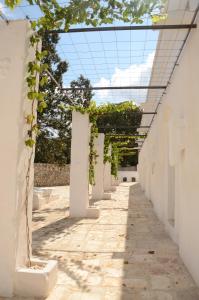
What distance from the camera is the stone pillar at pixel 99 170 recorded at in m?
12.8

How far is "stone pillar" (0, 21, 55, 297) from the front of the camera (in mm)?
3258

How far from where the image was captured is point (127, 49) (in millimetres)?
4926

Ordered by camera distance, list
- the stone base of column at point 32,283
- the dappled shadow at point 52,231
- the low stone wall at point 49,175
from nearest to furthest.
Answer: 1. the stone base of column at point 32,283
2. the dappled shadow at point 52,231
3. the low stone wall at point 49,175

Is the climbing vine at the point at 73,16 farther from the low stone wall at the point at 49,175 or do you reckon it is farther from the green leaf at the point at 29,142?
the low stone wall at the point at 49,175

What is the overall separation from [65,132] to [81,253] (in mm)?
10409

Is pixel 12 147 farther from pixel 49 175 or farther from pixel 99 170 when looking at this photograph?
pixel 49 175

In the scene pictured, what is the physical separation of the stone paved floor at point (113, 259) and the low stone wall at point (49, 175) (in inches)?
584

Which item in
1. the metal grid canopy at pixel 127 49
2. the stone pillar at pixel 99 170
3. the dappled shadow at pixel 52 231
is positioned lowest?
the dappled shadow at pixel 52 231

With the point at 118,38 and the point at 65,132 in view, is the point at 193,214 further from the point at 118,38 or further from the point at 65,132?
the point at 65,132

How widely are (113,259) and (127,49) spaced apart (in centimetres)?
317

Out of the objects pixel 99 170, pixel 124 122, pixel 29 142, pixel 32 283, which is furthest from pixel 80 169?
pixel 124 122

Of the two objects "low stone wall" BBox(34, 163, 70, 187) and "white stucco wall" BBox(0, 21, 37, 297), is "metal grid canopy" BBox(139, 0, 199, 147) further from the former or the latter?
"low stone wall" BBox(34, 163, 70, 187)

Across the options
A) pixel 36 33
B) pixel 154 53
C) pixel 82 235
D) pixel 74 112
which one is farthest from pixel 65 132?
pixel 36 33

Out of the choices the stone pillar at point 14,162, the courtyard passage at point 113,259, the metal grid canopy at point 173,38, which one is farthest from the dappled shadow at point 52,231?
the metal grid canopy at point 173,38
